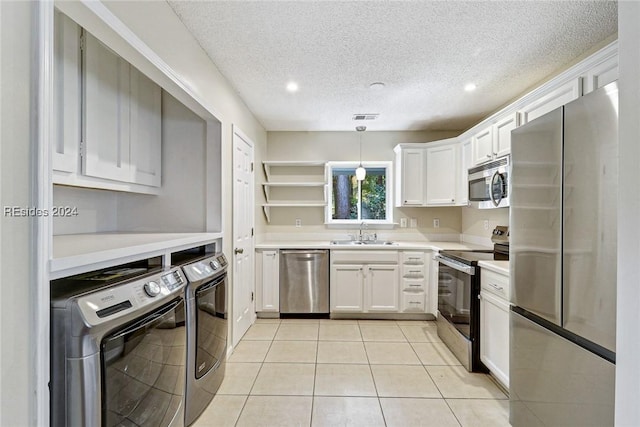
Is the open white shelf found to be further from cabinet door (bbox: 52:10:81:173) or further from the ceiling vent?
cabinet door (bbox: 52:10:81:173)

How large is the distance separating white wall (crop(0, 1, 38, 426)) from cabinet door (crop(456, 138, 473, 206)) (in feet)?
11.4

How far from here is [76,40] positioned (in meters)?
1.48

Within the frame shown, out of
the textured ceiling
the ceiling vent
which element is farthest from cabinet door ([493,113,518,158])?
the ceiling vent

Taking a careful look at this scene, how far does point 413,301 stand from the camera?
3.67 meters

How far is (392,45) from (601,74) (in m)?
1.24

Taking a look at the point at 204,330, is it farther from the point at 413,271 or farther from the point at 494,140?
the point at 494,140

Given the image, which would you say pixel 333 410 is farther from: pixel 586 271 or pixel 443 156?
pixel 443 156

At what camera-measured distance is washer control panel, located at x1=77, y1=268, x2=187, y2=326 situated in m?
0.99

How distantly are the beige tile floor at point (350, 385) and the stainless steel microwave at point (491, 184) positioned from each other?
146cm

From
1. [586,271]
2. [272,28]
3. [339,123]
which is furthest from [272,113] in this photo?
[586,271]

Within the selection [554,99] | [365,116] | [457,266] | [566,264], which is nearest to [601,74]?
[554,99]

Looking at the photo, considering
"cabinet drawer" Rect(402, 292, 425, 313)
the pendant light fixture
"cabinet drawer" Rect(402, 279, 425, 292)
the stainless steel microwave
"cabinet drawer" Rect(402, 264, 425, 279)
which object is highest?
the pendant light fixture

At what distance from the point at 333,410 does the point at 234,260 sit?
147cm

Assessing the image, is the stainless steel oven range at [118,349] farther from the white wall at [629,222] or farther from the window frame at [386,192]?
the window frame at [386,192]
